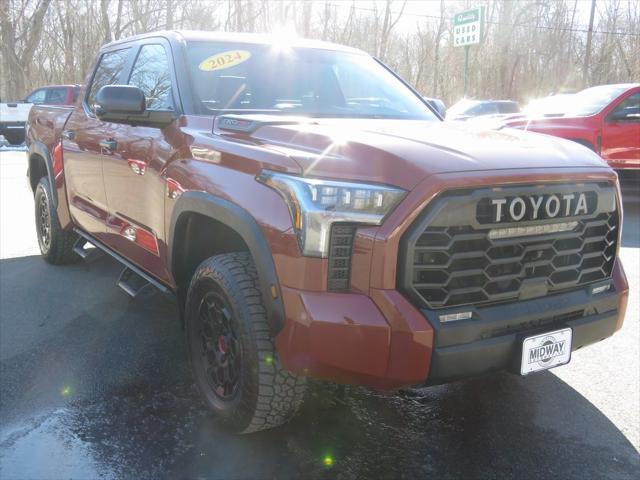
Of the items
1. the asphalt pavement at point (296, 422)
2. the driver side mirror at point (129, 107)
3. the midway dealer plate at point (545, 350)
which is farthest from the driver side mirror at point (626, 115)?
the driver side mirror at point (129, 107)

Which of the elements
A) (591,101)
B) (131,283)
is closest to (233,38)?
(131,283)

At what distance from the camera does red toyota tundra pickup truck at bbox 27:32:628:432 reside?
2.23 metres

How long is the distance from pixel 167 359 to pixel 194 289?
0.96m

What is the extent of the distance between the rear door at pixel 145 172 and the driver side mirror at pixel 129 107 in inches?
2.9

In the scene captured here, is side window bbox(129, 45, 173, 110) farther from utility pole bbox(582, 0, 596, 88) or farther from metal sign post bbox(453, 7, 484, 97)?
utility pole bbox(582, 0, 596, 88)

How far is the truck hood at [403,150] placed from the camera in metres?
2.28

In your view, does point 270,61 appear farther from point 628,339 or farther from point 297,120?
point 628,339

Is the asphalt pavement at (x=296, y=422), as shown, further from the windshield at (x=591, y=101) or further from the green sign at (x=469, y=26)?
the green sign at (x=469, y=26)

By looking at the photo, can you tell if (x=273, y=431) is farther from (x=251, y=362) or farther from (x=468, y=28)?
(x=468, y=28)

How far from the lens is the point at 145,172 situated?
346 cm

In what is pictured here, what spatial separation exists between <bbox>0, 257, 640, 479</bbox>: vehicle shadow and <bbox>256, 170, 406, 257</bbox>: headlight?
1.04m

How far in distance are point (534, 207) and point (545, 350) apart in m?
Result: 0.58

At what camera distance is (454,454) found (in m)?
2.73

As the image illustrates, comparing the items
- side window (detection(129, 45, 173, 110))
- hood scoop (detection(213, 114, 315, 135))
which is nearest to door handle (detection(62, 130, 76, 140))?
side window (detection(129, 45, 173, 110))
